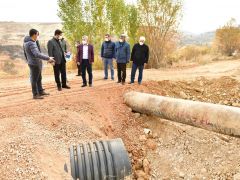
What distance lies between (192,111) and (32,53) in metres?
4.13

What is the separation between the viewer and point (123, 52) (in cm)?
997

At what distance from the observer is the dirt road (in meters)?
5.92

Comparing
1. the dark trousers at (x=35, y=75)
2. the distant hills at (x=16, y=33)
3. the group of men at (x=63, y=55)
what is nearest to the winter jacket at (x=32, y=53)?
the group of men at (x=63, y=55)

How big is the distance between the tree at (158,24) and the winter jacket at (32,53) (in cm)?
1075

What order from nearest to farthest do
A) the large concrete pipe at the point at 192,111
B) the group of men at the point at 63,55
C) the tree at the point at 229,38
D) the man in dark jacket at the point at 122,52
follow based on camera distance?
the large concrete pipe at the point at 192,111
the group of men at the point at 63,55
the man in dark jacket at the point at 122,52
the tree at the point at 229,38

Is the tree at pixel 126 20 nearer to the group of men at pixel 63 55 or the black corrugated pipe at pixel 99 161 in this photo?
the group of men at pixel 63 55

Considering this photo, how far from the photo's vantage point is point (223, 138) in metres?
7.79

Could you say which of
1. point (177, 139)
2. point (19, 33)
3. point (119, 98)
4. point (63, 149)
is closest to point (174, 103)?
point (177, 139)

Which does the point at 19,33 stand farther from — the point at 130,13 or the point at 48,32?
the point at 130,13

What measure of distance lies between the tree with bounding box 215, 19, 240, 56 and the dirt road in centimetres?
2128

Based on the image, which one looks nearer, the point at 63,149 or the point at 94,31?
the point at 63,149

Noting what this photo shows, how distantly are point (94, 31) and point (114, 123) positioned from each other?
12.0m

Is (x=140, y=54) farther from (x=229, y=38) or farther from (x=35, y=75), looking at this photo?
(x=229, y=38)

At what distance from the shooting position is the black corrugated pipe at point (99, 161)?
525cm
